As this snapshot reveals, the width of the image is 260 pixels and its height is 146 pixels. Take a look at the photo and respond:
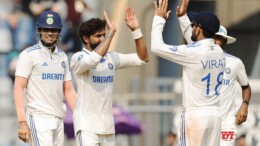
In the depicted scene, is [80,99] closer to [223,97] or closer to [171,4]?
[223,97]

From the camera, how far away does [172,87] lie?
83.5 feet

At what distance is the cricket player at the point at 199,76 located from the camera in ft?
44.3

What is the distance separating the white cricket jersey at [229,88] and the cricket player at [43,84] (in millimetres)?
2469

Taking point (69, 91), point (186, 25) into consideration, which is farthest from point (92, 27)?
point (186, 25)

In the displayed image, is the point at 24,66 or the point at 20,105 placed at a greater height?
the point at 24,66

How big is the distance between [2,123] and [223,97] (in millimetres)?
10109

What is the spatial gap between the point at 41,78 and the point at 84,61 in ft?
2.35

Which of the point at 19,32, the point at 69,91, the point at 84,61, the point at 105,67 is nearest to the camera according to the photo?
the point at 84,61

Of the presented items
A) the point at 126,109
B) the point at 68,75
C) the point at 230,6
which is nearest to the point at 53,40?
the point at 68,75

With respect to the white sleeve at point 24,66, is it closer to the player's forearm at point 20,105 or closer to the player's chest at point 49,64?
the player's chest at point 49,64

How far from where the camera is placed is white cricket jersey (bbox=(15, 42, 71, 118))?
45.7 ft

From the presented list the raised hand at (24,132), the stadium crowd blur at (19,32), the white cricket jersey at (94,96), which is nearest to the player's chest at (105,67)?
the white cricket jersey at (94,96)

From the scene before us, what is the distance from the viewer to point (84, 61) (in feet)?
44.4

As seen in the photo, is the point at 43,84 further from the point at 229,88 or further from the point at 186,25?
the point at 229,88
